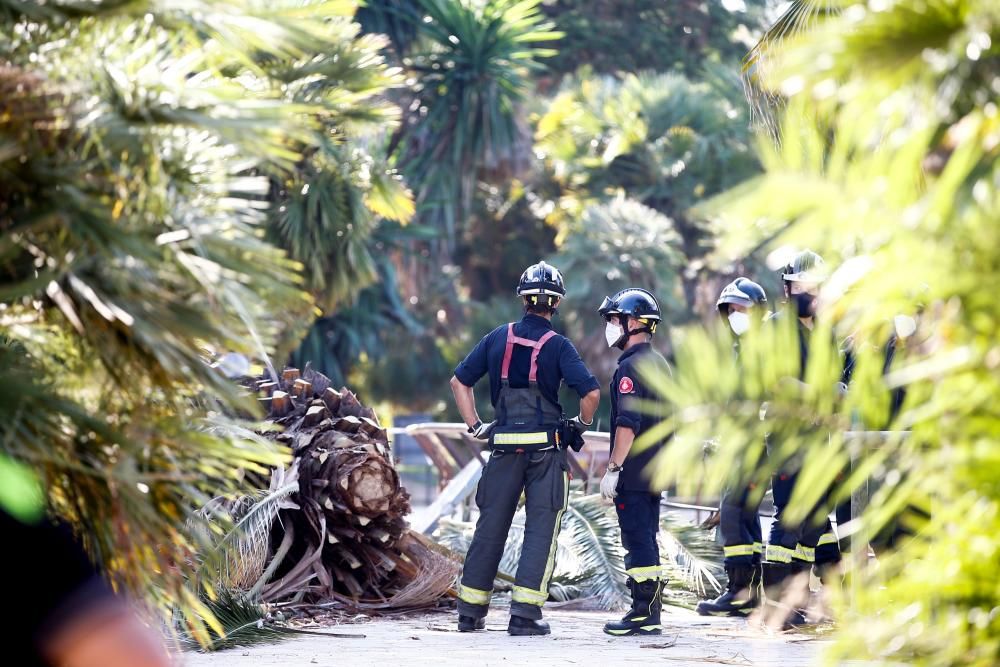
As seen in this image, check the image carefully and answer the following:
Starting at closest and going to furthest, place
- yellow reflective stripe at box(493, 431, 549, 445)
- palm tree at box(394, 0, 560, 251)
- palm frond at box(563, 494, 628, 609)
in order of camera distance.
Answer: yellow reflective stripe at box(493, 431, 549, 445) < palm frond at box(563, 494, 628, 609) < palm tree at box(394, 0, 560, 251)

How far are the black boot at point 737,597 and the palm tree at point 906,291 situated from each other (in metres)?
6.01

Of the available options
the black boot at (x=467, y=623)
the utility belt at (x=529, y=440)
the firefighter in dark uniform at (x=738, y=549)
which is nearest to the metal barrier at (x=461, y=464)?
the firefighter in dark uniform at (x=738, y=549)

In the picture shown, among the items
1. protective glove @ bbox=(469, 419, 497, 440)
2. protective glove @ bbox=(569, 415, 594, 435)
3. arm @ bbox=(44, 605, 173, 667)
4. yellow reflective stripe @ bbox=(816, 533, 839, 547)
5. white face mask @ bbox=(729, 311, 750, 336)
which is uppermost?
white face mask @ bbox=(729, 311, 750, 336)

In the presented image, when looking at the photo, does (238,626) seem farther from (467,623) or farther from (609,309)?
(609,309)

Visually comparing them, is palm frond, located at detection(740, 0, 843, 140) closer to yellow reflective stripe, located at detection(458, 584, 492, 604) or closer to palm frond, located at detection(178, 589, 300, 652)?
yellow reflective stripe, located at detection(458, 584, 492, 604)

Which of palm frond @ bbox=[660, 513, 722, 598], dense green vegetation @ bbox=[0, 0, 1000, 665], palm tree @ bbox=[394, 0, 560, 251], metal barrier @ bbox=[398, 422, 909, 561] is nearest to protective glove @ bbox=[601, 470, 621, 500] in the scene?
palm frond @ bbox=[660, 513, 722, 598]

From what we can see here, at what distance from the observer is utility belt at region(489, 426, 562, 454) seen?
6.84m

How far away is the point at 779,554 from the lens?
720 cm

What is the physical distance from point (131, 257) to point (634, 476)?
509cm

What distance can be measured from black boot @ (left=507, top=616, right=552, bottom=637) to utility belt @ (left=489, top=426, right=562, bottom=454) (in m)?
0.86

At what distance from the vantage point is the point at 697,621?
7.48m

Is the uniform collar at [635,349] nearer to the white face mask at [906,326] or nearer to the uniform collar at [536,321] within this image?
the uniform collar at [536,321]

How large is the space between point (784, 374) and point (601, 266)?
16.4 m

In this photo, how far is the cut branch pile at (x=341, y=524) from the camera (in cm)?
705
